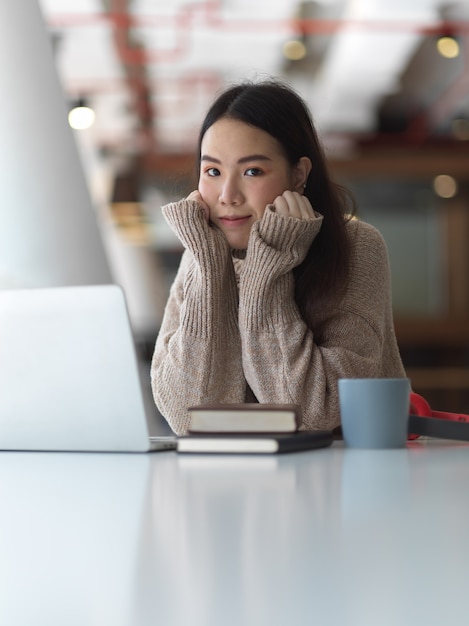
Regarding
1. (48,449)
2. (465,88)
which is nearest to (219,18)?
(465,88)

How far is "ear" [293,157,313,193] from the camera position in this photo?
6.66ft

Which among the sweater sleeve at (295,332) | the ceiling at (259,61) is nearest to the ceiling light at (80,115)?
the ceiling at (259,61)

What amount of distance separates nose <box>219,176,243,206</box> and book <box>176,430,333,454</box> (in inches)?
29.3

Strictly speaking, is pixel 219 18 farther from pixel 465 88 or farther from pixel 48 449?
pixel 48 449

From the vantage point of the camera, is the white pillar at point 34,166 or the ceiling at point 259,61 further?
the ceiling at point 259,61

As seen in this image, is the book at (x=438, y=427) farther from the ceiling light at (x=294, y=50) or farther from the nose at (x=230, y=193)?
the ceiling light at (x=294, y=50)

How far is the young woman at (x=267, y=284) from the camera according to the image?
1.74 metres

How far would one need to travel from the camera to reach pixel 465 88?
799 cm

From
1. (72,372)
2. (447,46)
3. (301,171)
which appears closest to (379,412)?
(72,372)

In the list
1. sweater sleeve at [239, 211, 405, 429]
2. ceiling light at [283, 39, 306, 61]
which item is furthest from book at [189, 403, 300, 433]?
ceiling light at [283, 39, 306, 61]

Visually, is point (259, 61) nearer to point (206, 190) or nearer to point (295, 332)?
point (206, 190)

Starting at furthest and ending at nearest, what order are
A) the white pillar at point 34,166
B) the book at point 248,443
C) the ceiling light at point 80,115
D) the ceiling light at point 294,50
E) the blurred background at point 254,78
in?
the ceiling light at point 80,115 < the ceiling light at point 294,50 < the blurred background at point 254,78 < the white pillar at point 34,166 < the book at point 248,443

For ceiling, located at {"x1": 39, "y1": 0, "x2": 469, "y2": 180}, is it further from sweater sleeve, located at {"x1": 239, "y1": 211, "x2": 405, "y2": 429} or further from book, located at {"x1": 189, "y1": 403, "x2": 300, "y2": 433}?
book, located at {"x1": 189, "y1": 403, "x2": 300, "y2": 433}

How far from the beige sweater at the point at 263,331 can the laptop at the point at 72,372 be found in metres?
0.45
